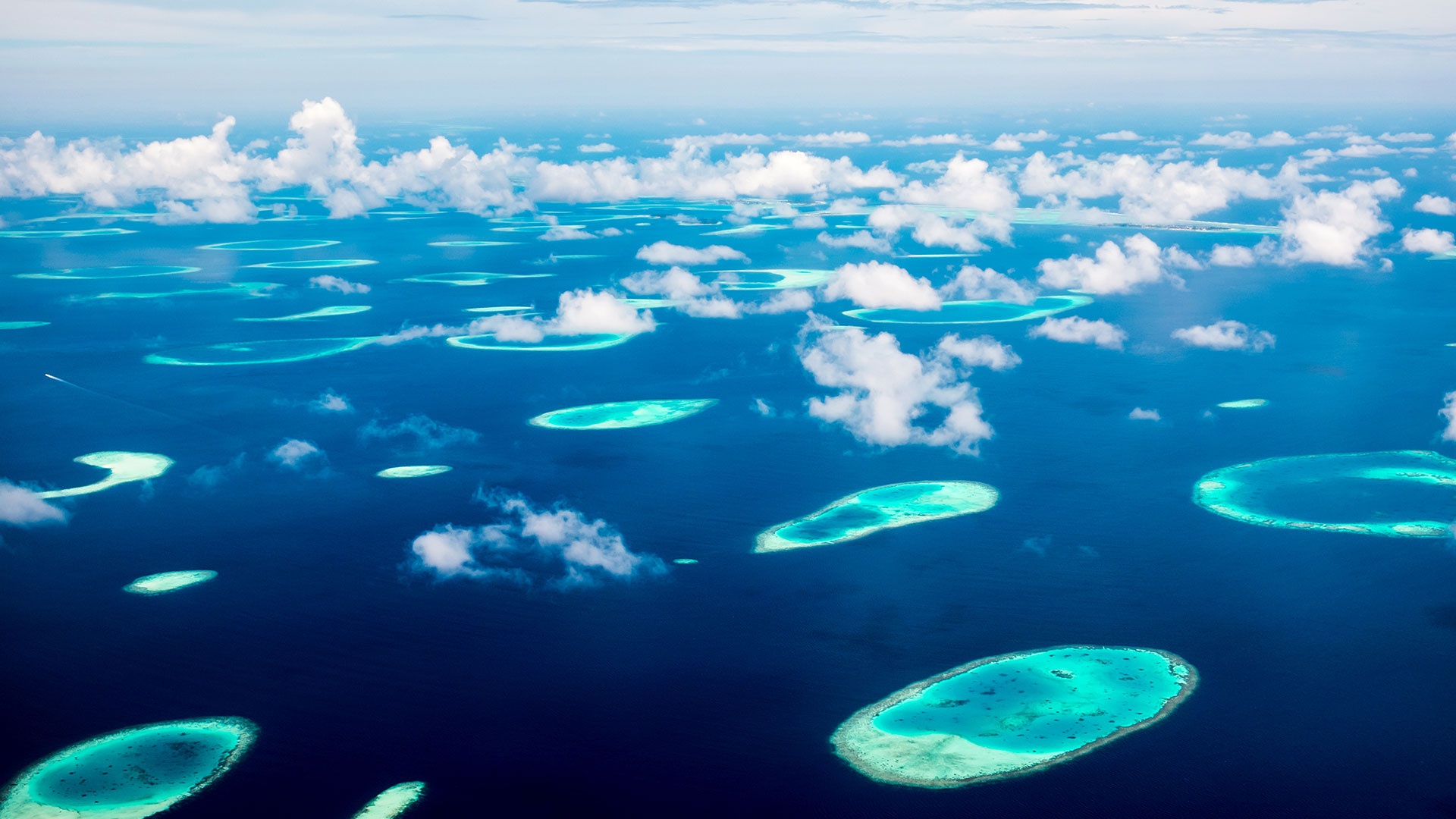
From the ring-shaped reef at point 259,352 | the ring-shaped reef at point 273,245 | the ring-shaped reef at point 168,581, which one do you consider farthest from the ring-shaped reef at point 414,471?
the ring-shaped reef at point 273,245

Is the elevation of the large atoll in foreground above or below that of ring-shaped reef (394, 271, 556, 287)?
below

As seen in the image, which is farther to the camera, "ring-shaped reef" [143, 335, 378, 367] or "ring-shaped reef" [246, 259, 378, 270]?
"ring-shaped reef" [246, 259, 378, 270]

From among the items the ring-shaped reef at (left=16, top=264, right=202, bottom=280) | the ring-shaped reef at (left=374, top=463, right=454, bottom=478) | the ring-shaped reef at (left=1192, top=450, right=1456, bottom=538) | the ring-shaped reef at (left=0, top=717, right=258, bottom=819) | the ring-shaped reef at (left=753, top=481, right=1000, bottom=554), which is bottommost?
the ring-shaped reef at (left=1192, top=450, right=1456, bottom=538)

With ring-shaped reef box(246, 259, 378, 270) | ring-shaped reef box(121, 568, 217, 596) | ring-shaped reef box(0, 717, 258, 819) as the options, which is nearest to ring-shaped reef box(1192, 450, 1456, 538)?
ring-shaped reef box(0, 717, 258, 819)

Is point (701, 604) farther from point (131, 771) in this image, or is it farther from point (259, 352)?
point (259, 352)

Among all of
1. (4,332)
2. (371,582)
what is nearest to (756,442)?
(371,582)

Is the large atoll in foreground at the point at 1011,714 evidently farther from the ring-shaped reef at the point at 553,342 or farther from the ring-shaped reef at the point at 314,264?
the ring-shaped reef at the point at 314,264

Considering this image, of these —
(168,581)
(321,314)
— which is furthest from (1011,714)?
(321,314)

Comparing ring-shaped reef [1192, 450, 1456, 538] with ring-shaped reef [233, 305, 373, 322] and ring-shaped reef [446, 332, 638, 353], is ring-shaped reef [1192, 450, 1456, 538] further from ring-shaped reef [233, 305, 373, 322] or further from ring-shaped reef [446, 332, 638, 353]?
ring-shaped reef [233, 305, 373, 322]
